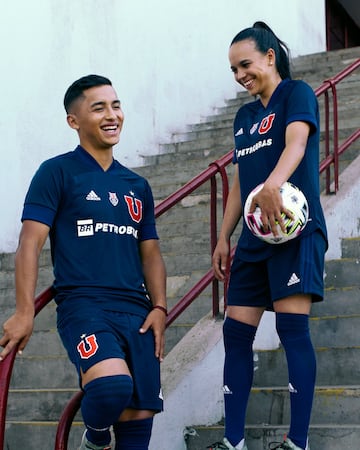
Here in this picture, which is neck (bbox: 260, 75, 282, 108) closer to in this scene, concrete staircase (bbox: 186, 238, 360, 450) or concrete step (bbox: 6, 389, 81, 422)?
concrete staircase (bbox: 186, 238, 360, 450)

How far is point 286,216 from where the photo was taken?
3086 mm

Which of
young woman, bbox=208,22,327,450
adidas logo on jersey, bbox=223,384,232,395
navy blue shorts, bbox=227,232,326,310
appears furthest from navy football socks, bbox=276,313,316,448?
adidas logo on jersey, bbox=223,384,232,395

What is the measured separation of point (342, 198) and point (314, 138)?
7.41ft

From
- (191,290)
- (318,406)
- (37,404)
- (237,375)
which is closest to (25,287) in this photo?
(237,375)

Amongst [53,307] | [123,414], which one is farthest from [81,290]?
[53,307]

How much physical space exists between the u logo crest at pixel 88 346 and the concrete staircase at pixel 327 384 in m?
1.13

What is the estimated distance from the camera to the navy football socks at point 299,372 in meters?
3.17

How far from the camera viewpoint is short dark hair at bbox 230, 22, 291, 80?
134 inches

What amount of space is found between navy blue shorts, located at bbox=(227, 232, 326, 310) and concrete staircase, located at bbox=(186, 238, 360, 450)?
0.63 m

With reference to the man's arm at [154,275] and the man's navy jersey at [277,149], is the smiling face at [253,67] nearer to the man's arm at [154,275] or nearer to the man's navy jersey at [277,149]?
the man's navy jersey at [277,149]

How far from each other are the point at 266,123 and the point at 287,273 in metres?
0.56

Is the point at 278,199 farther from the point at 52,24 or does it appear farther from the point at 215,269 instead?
the point at 52,24

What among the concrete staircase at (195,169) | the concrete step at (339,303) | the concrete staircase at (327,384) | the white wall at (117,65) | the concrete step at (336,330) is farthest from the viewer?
the white wall at (117,65)

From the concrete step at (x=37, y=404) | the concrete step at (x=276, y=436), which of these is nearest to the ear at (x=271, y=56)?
the concrete step at (x=276, y=436)
